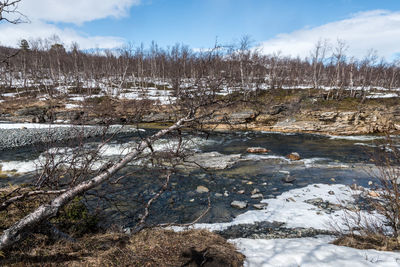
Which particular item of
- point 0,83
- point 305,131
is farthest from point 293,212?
point 0,83

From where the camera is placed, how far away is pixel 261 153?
15117mm

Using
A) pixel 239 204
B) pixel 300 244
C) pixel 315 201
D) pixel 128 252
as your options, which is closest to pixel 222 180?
pixel 239 204

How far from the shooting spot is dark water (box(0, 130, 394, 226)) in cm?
710

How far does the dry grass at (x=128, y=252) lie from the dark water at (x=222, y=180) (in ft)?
2.61

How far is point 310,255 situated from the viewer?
409 centimetres

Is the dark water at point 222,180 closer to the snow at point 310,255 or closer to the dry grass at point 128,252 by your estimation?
the dry grass at point 128,252

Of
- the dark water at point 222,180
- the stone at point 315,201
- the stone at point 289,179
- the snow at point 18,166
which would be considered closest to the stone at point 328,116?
the dark water at point 222,180

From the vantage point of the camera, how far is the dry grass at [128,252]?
339cm

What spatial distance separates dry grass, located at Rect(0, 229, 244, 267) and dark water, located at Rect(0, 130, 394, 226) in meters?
0.79

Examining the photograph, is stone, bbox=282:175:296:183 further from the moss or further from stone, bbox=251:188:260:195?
the moss

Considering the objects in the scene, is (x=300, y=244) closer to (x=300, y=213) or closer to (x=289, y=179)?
(x=300, y=213)

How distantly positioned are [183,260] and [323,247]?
305cm

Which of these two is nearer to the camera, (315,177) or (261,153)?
(315,177)

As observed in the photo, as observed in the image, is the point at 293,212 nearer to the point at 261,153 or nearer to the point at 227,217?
the point at 227,217
